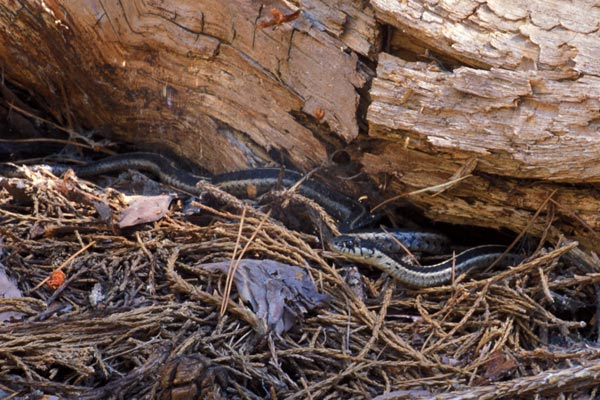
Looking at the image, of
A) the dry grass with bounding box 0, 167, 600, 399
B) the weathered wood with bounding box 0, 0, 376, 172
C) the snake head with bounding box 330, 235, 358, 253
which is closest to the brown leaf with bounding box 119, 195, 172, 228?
the dry grass with bounding box 0, 167, 600, 399

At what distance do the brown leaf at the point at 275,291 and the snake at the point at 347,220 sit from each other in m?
0.47

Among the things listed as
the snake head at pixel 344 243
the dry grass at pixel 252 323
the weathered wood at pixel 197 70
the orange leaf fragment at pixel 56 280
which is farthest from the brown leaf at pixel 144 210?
the snake head at pixel 344 243

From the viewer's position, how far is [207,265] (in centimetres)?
354

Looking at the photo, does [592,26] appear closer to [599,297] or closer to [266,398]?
[599,297]

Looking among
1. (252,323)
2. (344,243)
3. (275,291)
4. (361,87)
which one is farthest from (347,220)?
(252,323)

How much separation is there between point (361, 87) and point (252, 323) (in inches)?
58.6

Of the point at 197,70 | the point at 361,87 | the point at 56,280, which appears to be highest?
the point at 361,87

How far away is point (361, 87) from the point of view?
379 cm

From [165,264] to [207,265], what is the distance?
0.81ft

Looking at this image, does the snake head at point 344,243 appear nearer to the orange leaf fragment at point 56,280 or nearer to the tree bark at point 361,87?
the tree bark at point 361,87

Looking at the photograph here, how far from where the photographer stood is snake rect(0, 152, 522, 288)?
3.80 meters

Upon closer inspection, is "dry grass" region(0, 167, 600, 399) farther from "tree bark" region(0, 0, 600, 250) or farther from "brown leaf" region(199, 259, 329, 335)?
"tree bark" region(0, 0, 600, 250)

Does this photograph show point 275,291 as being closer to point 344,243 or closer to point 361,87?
point 344,243

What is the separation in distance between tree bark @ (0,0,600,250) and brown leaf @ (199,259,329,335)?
0.95 m
